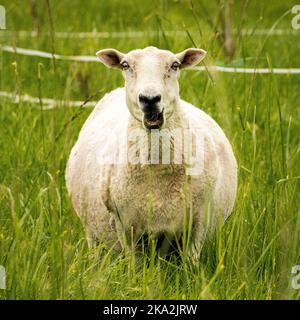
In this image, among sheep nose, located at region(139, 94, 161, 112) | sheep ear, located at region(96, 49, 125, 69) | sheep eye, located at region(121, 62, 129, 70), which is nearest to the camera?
sheep nose, located at region(139, 94, 161, 112)

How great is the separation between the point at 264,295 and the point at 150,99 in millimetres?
953

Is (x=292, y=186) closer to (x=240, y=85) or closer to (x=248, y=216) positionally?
(x=248, y=216)

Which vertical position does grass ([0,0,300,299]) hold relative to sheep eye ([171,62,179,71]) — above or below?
below

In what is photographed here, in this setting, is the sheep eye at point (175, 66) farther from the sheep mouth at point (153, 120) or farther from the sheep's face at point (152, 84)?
the sheep mouth at point (153, 120)

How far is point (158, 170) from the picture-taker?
432 centimetres

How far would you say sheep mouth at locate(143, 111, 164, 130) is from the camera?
4.07 m

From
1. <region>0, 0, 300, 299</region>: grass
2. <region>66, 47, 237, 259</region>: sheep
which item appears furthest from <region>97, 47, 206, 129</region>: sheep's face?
<region>0, 0, 300, 299</region>: grass

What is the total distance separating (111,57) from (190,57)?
38 centimetres

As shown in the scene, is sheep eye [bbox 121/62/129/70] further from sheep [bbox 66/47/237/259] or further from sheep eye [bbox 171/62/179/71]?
sheep eye [bbox 171/62/179/71]

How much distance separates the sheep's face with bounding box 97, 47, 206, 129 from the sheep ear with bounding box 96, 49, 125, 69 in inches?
2.3

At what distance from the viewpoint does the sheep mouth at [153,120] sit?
160 inches

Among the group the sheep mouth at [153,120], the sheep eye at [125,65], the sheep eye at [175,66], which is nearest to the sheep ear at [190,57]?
the sheep eye at [175,66]

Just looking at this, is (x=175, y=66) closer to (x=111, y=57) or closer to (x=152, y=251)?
(x=111, y=57)
